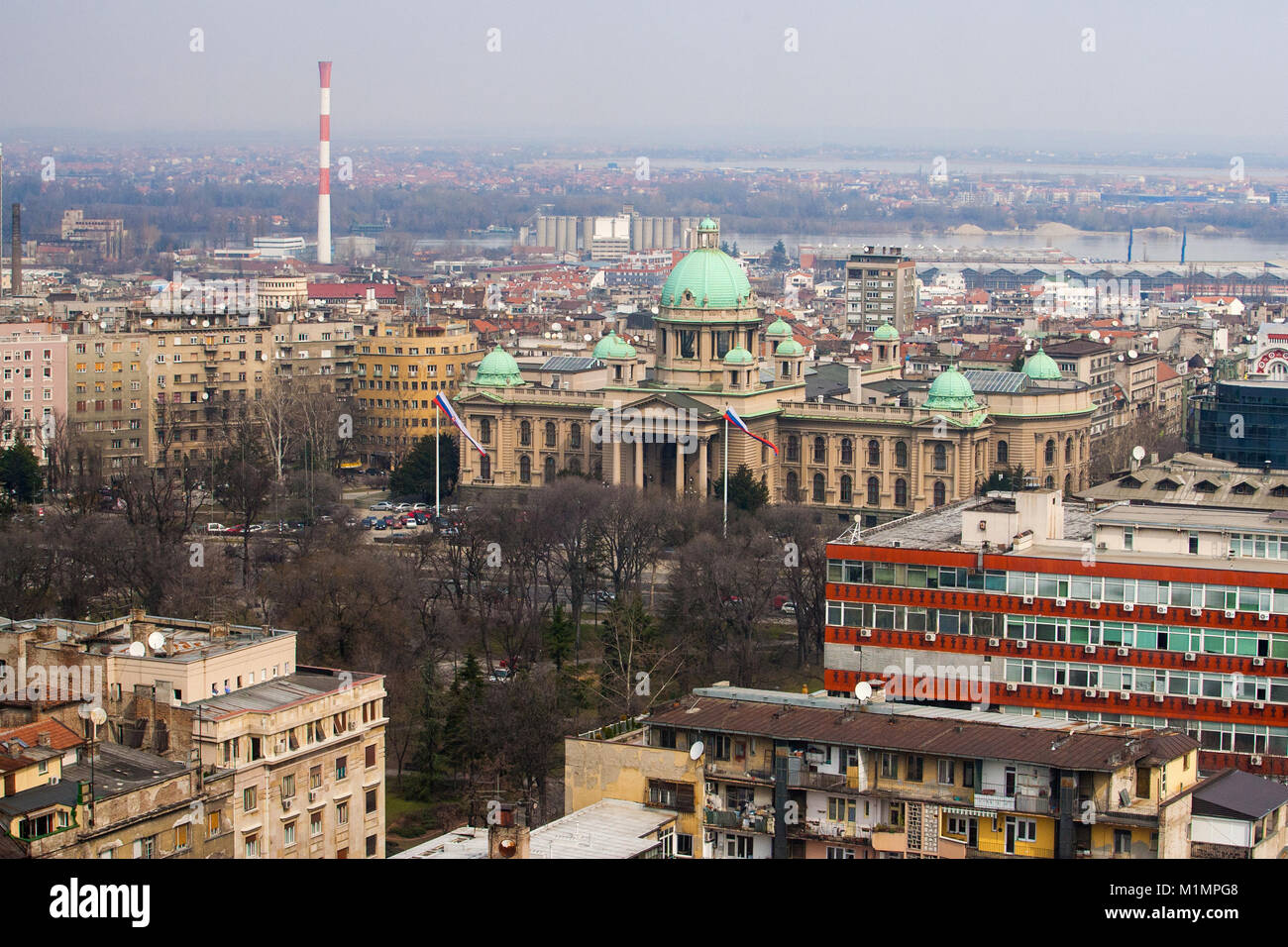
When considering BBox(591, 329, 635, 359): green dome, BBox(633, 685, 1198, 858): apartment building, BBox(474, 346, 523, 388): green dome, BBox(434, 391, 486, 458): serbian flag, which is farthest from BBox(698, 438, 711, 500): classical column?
BBox(633, 685, 1198, 858): apartment building

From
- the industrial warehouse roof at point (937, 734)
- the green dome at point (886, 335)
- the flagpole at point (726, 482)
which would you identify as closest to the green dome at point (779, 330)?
the green dome at point (886, 335)

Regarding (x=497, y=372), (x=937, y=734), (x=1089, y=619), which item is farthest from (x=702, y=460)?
(x=937, y=734)

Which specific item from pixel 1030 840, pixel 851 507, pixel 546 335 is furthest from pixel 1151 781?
pixel 546 335

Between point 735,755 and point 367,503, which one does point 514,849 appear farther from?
point 367,503

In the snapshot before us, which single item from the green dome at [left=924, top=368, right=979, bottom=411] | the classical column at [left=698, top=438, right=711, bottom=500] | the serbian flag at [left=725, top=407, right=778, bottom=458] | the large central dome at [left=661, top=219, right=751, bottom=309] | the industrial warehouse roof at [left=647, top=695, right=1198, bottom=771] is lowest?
the classical column at [left=698, top=438, right=711, bottom=500]

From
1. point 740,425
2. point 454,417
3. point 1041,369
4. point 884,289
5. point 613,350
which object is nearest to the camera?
point 740,425

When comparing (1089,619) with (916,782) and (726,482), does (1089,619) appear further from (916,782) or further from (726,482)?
(726,482)

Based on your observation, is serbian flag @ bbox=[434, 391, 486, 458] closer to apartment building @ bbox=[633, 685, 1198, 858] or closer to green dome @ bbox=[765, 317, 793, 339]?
green dome @ bbox=[765, 317, 793, 339]
